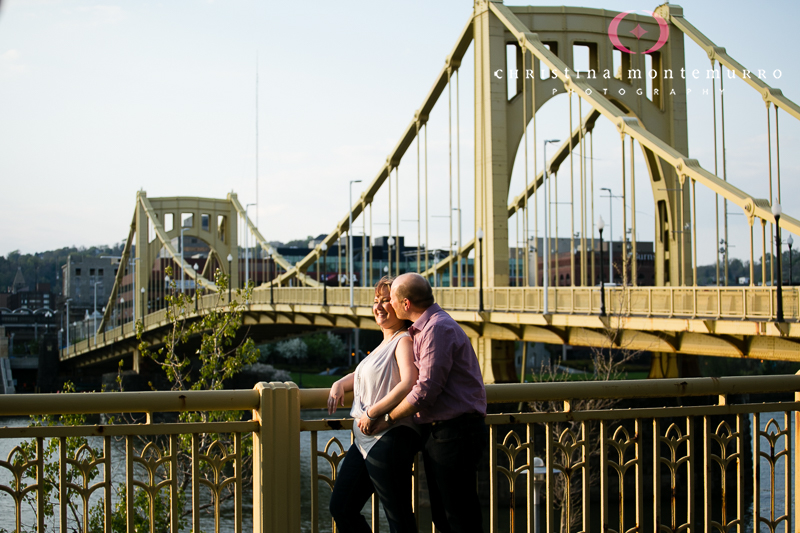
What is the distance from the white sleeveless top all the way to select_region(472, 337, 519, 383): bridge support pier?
19490 millimetres

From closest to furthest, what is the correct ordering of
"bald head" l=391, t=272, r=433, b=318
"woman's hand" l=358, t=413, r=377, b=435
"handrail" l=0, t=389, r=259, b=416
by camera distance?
"handrail" l=0, t=389, r=259, b=416, "woman's hand" l=358, t=413, r=377, b=435, "bald head" l=391, t=272, r=433, b=318

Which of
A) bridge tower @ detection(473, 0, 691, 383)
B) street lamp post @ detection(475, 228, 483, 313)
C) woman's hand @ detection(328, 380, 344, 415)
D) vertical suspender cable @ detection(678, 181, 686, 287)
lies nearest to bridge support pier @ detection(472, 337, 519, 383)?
bridge tower @ detection(473, 0, 691, 383)

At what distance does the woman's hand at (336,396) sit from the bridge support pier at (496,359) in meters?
19.4

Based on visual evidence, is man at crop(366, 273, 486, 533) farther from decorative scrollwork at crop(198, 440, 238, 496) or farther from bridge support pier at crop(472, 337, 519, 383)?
bridge support pier at crop(472, 337, 519, 383)

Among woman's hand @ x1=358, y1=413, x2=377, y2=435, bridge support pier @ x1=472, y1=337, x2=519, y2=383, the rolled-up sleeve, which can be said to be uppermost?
the rolled-up sleeve

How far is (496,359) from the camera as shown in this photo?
2327 cm

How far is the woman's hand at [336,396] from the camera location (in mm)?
3725

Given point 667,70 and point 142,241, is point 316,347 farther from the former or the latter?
point 667,70

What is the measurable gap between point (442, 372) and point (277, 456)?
81 cm

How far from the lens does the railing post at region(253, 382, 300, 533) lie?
371 cm

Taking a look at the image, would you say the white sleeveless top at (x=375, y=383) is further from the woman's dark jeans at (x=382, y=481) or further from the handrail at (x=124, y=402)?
the handrail at (x=124, y=402)

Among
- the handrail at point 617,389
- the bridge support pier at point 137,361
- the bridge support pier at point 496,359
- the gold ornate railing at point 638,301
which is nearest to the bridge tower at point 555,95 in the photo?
the bridge support pier at point 496,359

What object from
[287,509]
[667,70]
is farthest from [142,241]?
[287,509]

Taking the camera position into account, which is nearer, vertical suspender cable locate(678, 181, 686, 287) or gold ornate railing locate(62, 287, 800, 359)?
gold ornate railing locate(62, 287, 800, 359)
